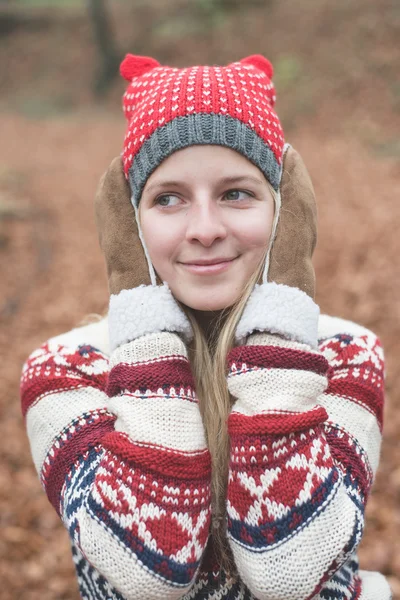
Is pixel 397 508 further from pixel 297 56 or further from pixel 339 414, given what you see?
pixel 297 56

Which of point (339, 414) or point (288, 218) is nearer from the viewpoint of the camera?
point (339, 414)

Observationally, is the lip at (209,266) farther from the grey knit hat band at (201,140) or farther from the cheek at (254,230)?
the grey knit hat band at (201,140)

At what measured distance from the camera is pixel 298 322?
1.92m

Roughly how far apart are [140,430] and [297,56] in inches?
553

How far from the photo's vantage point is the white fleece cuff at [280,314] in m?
1.90

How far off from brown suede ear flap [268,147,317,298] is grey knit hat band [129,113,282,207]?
11 centimetres

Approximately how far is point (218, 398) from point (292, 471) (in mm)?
410

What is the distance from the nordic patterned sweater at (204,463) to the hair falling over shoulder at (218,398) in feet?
0.20

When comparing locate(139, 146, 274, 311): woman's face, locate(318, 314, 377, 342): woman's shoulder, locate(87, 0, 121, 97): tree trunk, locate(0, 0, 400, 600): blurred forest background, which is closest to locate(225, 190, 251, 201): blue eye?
locate(139, 146, 274, 311): woman's face

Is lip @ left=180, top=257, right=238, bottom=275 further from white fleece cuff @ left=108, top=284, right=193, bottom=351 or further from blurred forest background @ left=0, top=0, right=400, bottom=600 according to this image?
blurred forest background @ left=0, top=0, right=400, bottom=600

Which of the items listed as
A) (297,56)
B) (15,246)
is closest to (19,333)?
(15,246)

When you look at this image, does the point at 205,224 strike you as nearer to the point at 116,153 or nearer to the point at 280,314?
the point at 280,314

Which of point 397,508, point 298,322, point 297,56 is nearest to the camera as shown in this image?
point 298,322

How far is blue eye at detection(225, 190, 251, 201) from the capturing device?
200 centimetres
